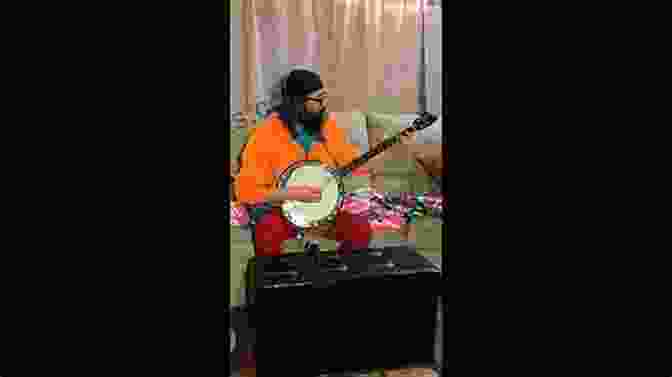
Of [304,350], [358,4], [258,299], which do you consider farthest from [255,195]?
[358,4]

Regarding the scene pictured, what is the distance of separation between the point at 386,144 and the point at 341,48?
0.41 m

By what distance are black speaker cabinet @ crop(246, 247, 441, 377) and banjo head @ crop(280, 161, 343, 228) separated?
11.3 inches

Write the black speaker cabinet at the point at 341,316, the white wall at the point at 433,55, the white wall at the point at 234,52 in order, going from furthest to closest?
the white wall at the point at 433,55 → the white wall at the point at 234,52 → the black speaker cabinet at the point at 341,316

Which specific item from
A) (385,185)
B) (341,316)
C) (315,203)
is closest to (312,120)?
(315,203)

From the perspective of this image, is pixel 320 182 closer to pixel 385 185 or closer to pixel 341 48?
pixel 385 185

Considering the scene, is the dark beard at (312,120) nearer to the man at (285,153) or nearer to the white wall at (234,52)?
the man at (285,153)

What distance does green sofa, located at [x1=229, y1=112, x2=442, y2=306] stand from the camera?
6.17ft

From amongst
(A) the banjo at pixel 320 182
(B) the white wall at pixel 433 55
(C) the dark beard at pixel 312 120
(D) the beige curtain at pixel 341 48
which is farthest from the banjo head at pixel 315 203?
(B) the white wall at pixel 433 55

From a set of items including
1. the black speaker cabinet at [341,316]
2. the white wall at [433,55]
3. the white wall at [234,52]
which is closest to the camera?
the black speaker cabinet at [341,316]

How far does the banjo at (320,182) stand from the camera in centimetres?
184

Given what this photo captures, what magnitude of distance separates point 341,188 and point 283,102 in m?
0.37

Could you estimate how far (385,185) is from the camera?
2049mm

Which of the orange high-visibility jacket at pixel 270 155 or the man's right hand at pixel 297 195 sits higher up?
the orange high-visibility jacket at pixel 270 155

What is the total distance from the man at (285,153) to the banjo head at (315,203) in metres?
0.03
